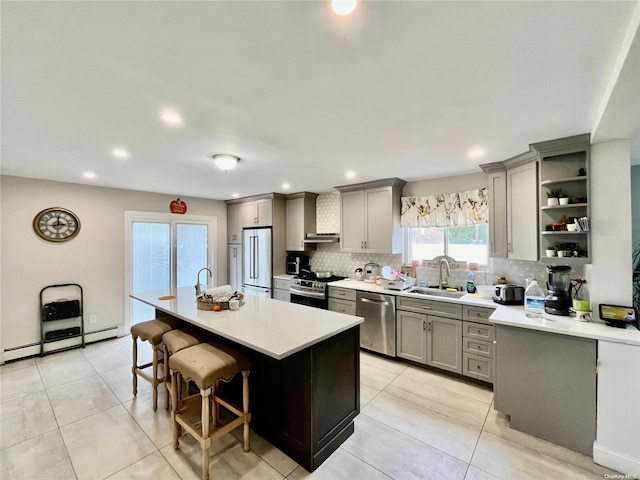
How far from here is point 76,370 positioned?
3346mm

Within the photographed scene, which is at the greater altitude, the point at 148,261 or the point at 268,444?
the point at 148,261

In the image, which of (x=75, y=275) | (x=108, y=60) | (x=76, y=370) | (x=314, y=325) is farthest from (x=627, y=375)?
(x=75, y=275)

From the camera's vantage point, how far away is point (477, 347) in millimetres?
2914

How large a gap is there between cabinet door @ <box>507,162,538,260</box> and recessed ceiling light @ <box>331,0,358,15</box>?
100 inches

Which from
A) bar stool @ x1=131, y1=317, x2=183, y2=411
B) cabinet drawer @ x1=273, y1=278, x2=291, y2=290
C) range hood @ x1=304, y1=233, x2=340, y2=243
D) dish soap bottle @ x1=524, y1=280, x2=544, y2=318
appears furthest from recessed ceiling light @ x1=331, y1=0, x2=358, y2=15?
cabinet drawer @ x1=273, y1=278, x2=291, y2=290

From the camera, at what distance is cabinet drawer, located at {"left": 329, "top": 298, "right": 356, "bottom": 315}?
12.7 ft

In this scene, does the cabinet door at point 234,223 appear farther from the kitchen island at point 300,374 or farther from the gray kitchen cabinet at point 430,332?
the gray kitchen cabinet at point 430,332

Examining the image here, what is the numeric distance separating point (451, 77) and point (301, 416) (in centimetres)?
232

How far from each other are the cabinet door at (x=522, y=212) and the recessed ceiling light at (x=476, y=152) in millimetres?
458

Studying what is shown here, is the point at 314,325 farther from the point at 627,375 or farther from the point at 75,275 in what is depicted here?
the point at 75,275

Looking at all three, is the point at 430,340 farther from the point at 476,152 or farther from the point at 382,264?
the point at 476,152

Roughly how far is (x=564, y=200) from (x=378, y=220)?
208 cm

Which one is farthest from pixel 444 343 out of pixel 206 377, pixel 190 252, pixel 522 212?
pixel 190 252

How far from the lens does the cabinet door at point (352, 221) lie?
4.22m
